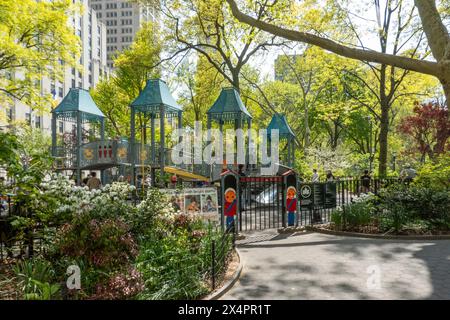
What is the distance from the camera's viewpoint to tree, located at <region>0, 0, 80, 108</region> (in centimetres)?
1761

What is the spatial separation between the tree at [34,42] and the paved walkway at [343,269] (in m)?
15.8

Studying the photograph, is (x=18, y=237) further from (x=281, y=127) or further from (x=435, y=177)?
(x=281, y=127)

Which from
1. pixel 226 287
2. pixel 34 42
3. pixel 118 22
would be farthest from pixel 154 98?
pixel 118 22


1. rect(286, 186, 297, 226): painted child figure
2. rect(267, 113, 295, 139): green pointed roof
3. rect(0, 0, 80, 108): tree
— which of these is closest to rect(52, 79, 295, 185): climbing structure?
rect(0, 0, 80, 108): tree

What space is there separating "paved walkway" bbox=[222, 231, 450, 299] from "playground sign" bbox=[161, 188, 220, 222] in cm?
119

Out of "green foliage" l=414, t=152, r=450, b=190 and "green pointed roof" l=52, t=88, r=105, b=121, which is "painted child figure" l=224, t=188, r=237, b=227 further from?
"green pointed roof" l=52, t=88, r=105, b=121

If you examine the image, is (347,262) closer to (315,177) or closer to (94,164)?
(315,177)

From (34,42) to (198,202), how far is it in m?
16.6

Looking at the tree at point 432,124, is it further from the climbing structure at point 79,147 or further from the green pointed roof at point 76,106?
the green pointed roof at point 76,106

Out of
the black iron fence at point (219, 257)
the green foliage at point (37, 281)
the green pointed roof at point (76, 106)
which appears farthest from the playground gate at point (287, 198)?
the green pointed roof at point (76, 106)

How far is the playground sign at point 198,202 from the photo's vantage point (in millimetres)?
8953

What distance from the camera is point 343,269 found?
6.77m

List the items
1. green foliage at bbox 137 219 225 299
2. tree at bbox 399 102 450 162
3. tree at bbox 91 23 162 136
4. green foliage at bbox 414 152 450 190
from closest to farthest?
green foliage at bbox 137 219 225 299 → green foliage at bbox 414 152 450 190 → tree at bbox 399 102 450 162 → tree at bbox 91 23 162 136
